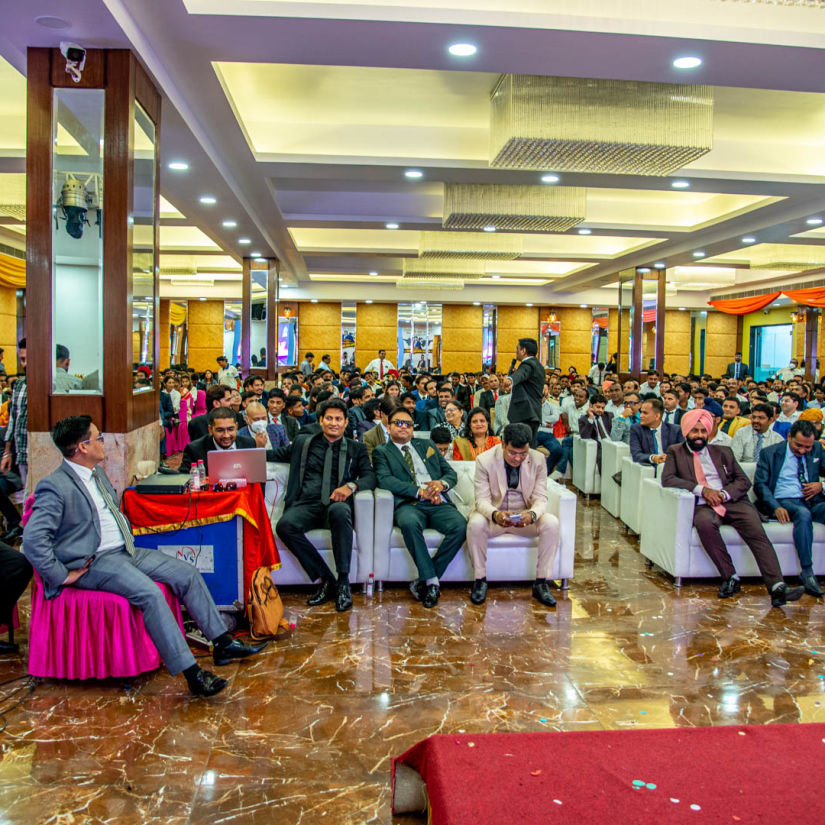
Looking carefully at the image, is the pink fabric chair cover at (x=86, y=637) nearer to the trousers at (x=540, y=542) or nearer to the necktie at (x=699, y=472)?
the trousers at (x=540, y=542)

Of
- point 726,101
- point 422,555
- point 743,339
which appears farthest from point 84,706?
point 743,339

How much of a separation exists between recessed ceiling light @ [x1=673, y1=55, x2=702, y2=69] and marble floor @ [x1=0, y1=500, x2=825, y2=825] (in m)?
3.67

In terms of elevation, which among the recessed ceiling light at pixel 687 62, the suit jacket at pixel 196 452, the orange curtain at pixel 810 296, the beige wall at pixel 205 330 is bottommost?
Result: the suit jacket at pixel 196 452

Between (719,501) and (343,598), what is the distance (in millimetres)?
A: 2761

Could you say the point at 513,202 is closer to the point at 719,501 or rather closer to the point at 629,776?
the point at 719,501

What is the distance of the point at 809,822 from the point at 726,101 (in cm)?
673

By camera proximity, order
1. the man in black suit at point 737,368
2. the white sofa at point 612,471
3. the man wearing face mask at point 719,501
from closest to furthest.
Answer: the man wearing face mask at point 719,501 < the white sofa at point 612,471 < the man in black suit at point 737,368

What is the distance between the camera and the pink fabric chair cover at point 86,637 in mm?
3641

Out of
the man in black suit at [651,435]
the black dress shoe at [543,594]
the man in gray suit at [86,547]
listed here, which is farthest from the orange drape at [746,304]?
the man in gray suit at [86,547]

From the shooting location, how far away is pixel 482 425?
6.71 m

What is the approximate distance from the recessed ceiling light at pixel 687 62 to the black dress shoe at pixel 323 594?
422 cm

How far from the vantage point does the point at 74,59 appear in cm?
453

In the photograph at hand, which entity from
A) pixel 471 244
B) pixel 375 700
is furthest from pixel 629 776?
pixel 471 244

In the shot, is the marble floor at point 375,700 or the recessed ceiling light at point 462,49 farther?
the recessed ceiling light at point 462,49
